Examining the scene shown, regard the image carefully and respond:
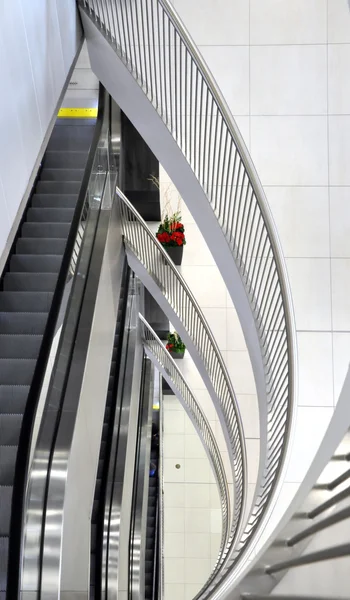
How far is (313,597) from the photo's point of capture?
1.34m

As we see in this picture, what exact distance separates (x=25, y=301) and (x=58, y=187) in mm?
2370

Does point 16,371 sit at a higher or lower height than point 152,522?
higher

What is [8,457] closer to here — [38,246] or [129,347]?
[38,246]

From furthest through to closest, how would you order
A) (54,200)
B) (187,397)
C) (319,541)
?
1. (187,397)
2. (54,200)
3. (319,541)

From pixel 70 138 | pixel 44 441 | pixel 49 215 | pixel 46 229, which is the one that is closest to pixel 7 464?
pixel 44 441

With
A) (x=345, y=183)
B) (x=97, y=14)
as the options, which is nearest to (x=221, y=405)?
(x=345, y=183)

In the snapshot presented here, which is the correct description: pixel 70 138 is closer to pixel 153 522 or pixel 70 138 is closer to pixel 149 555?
pixel 149 555

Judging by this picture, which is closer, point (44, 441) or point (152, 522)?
point (44, 441)

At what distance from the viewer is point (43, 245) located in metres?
6.47

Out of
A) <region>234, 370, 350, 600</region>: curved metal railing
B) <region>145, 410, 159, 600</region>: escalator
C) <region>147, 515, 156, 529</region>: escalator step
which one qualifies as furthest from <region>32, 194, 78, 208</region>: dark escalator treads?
<region>147, 515, 156, 529</region>: escalator step

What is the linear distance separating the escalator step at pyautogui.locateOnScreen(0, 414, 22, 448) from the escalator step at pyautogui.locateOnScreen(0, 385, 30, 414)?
0.52 feet

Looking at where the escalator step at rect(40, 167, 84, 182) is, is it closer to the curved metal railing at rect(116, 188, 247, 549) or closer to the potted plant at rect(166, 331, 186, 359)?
the curved metal railing at rect(116, 188, 247, 549)

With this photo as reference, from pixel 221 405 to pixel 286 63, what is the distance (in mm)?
4580

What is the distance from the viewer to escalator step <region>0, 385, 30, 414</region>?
452 cm
